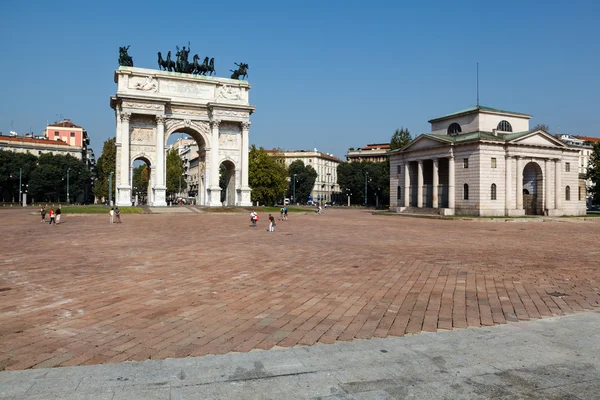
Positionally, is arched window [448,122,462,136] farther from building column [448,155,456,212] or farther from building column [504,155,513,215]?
building column [504,155,513,215]

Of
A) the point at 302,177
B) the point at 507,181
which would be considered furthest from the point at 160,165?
the point at 302,177

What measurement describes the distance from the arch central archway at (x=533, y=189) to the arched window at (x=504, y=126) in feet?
17.4

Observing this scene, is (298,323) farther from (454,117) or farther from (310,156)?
(310,156)

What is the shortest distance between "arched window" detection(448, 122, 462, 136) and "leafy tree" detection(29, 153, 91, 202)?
7937 centimetres

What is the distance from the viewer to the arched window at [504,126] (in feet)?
182

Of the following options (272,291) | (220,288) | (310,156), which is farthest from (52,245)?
(310,156)

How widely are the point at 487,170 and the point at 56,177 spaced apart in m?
87.6

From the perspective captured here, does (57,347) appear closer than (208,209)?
Yes

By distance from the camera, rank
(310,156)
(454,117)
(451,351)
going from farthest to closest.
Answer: (310,156)
(454,117)
(451,351)

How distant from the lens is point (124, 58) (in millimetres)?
52250

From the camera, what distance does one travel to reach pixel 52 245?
1675cm

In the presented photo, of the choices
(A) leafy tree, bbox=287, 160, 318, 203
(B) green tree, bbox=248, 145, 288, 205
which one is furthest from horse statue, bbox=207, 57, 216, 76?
(A) leafy tree, bbox=287, 160, 318, 203

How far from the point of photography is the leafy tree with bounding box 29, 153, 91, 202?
90.2m

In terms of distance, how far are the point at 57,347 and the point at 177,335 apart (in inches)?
62.0
